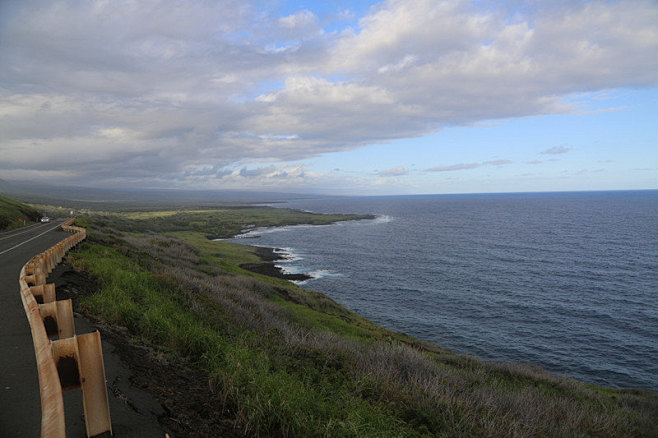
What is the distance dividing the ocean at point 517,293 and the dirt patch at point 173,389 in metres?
26.8

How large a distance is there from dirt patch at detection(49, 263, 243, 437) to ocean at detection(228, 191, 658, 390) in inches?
1054

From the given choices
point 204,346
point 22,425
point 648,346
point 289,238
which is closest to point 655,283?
point 648,346

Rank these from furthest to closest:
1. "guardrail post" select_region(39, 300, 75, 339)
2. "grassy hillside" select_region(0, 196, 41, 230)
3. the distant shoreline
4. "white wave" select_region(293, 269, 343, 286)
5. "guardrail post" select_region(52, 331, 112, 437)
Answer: the distant shoreline < "white wave" select_region(293, 269, 343, 286) < "grassy hillside" select_region(0, 196, 41, 230) < "guardrail post" select_region(39, 300, 75, 339) < "guardrail post" select_region(52, 331, 112, 437)

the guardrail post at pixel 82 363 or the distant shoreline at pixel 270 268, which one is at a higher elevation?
the guardrail post at pixel 82 363

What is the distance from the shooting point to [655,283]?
44969 millimetres

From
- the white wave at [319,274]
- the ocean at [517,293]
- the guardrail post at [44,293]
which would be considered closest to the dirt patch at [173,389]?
the guardrail post at [44,293]

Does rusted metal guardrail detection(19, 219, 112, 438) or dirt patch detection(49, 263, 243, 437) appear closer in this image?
rusted metal guardrail detection(19, 219, 112, 438)

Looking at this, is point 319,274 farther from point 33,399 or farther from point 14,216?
point 33,399

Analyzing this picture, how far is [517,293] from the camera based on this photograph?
Answer: 142ft

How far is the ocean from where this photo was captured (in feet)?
93.6

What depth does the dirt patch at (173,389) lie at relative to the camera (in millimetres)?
4984

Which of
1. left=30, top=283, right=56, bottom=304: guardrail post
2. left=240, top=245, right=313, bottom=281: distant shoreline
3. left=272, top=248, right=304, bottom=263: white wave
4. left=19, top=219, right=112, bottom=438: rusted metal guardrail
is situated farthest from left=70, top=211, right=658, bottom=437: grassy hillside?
left=272, top=248, right=304, bottom=263: white wave

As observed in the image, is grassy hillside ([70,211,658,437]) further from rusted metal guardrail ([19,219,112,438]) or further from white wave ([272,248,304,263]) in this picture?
white wave ([272,248,304,263])

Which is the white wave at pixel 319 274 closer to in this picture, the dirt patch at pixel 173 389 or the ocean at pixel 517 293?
the ocean at pixel 517 293
